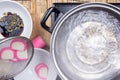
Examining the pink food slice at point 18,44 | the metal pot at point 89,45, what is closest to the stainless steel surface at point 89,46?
the metal pot at point 89,45

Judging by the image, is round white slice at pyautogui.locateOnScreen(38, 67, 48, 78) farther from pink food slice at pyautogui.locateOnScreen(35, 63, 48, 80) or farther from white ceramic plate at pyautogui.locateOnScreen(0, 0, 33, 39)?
white ceramic plate at pyautogui.locateOnScreen(0, 0, 33, 39)

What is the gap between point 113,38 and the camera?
889mm

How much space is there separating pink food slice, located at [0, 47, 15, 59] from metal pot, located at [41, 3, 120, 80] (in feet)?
0.45

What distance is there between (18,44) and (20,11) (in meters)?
0.11

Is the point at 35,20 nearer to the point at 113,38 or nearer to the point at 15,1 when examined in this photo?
the point at 15,1

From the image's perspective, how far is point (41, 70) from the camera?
0.96 metres

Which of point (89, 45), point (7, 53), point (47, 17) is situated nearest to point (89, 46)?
point (89, 45)

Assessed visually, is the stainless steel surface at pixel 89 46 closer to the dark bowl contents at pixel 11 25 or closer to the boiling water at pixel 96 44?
the boiling water at pixel 96 44

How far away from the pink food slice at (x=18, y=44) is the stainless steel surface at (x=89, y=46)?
0.11 meters

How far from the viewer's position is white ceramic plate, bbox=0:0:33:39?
928 mm

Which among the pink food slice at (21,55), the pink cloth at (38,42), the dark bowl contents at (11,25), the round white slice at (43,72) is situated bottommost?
the round white slice at (43,72)

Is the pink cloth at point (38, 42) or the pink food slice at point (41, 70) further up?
the pink cloth at point (38, 42)

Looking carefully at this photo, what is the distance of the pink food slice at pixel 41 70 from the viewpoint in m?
0.95

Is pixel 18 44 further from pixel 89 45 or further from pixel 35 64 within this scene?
pixel 89 45
